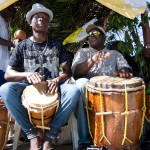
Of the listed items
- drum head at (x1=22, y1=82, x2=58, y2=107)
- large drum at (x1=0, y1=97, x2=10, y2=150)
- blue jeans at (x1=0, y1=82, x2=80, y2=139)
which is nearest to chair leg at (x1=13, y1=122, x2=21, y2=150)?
large drum at (x1=0, y1=97, x2=10, y2=150)

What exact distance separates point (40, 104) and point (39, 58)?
670mm

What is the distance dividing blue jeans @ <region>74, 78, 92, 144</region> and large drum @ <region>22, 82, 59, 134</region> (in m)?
0.34

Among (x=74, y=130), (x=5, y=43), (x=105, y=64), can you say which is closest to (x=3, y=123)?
(x=74, y=130)

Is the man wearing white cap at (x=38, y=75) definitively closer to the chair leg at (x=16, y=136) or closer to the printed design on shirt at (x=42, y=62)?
the printed design on shirt at (x=42, y=62)

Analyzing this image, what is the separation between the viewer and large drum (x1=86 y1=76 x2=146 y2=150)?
11.2ft

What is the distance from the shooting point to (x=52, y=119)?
352 centimetres

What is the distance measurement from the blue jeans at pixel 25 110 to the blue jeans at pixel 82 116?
0.17 m

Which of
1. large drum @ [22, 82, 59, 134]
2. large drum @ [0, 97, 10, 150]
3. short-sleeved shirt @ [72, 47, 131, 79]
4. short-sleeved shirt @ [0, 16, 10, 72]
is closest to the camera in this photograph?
large drum @ [22, 82, 59, 134]

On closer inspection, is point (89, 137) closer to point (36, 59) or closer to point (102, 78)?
point (102, 78)

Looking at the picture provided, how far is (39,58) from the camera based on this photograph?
3836 mm

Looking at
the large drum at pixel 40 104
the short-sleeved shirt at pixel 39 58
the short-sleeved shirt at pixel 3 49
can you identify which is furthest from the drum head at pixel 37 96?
the short-sleeved shirt at pixel 3 49

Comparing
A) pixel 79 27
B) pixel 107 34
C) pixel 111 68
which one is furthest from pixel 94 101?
pixel 79 27

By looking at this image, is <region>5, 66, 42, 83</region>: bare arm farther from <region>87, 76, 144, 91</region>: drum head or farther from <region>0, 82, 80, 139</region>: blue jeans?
<region>87, 76, 144, 91</region>: drum head

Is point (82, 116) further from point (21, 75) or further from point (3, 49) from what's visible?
point (3, 49)
